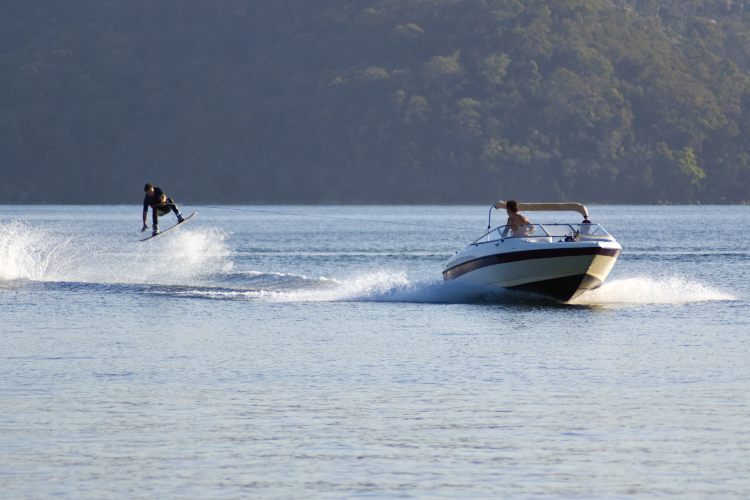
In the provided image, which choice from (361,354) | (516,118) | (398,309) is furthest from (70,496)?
(516,118)

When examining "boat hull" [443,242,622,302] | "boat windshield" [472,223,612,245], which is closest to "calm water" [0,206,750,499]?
"boat hull" [443,242,622,302]

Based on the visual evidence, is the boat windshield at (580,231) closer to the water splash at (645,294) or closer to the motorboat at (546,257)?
the motorboat at (546,257)

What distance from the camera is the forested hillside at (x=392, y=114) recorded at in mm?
129750

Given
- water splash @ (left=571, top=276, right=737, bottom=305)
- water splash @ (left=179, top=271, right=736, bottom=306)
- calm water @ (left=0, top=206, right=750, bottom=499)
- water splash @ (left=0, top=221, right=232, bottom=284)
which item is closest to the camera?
calm water @ (left=0, top=206, right=750, bottom=499)

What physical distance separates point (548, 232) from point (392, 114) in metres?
110

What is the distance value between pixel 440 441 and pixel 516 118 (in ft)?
410

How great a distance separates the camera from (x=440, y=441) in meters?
9.81

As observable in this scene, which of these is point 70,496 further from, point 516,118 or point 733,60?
point 733,60

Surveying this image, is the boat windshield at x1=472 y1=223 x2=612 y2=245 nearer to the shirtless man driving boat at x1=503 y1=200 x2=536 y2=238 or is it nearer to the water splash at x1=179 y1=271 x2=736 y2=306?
the shirtless man driving boat at x1=503 y1=200 x2=536 y2=238

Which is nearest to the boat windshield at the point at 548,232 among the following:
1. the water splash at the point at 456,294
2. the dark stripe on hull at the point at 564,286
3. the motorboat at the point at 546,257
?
the motorboat at the point at 546,257

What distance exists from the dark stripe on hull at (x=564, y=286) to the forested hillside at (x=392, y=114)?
4119 inches

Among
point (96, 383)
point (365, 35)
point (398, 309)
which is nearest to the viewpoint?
point (96, 383)

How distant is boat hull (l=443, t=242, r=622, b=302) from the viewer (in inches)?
834

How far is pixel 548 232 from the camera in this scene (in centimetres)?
2186
